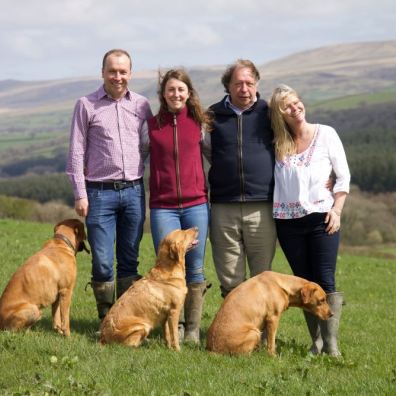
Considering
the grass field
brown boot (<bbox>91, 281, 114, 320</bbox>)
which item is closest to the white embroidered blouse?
the grass field

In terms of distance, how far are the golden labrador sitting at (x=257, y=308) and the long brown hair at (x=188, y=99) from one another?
1.98m

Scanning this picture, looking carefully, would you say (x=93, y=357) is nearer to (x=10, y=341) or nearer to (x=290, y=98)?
(x=10, y=341)

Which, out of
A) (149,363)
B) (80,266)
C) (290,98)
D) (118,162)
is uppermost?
(290,98)

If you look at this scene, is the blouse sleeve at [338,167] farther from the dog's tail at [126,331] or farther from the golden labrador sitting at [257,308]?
the dog's tail at [126,331]

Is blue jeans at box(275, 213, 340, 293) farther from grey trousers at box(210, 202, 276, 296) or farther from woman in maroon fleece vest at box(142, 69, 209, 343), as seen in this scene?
woman in maroon fleece vest at box(142, 69, 209, 343)

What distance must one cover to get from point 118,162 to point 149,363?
2.44 m

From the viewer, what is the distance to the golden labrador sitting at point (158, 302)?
8.07 metres

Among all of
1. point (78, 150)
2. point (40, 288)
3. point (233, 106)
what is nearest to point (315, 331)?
point (233, 106)

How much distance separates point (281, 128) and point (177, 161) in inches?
49.8

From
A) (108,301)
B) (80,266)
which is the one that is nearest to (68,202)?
(80,266)

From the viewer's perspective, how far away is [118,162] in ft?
27.4

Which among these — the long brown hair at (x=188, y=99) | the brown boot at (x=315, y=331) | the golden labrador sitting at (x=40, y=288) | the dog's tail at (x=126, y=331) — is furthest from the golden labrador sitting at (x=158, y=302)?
the brown boot at (x=315, y=331)

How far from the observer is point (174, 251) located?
26.5ft

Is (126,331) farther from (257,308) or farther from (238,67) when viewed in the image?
(238,67)
